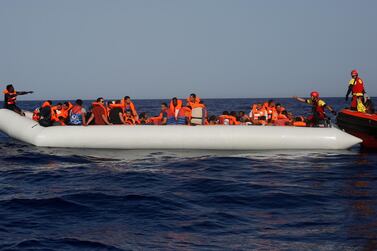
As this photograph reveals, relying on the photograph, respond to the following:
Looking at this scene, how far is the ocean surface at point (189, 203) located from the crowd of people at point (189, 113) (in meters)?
1.98

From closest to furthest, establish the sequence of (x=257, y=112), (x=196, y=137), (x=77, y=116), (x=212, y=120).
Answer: (x=196, y=137)
(x=77, y=116)
(x=212, y=120)
(x=257, y=112)

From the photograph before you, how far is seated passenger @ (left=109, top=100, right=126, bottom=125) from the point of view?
48.4 feet

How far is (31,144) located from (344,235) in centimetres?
1055

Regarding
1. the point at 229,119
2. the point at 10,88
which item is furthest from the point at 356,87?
the point at 10,88

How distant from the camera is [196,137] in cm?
1367

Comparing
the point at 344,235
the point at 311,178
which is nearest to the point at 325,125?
the point at 311,178

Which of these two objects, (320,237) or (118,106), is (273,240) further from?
(118,106)

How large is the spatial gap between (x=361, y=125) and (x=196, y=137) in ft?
13.7

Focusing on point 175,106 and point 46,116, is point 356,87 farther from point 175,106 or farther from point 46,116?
point 46,116

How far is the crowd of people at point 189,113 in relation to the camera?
46.8 ft

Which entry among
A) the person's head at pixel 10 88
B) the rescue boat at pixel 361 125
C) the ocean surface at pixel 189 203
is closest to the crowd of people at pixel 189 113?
the rescue boat at pixel 361 125

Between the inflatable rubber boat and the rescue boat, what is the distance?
1.44 ft

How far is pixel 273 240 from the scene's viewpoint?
5.99 metres

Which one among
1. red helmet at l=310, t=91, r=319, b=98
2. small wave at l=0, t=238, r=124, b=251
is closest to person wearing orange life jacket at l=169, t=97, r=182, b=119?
red helmet at l=310, t=91, r=319, b=98
